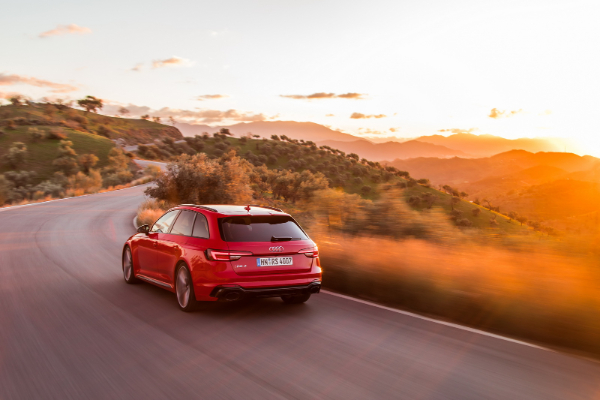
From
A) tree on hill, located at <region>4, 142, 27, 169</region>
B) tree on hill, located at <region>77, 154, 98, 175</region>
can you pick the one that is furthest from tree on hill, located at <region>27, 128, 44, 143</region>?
tree on hill, located at <region>77, 154, 98, 175</region>

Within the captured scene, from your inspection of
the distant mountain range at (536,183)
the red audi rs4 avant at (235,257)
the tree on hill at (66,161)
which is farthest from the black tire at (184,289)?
the tree on hill at (66,161)

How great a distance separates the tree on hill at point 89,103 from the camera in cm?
15425

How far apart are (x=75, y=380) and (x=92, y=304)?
3030 millimetres

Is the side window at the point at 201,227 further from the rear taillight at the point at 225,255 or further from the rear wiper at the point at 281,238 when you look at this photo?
the rear wiper at the point at 281,238

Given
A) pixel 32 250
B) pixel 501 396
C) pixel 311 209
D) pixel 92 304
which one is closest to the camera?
pixel 501 396

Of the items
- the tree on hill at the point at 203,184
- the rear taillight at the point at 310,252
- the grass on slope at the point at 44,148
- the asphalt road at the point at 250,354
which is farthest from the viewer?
the grass on slope at the point at 44,148

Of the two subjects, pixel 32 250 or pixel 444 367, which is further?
pixel 32 250

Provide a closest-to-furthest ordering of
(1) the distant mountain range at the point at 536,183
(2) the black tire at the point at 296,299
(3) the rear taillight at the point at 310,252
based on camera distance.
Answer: (3) the rear taillight at the point at 310,252 < (2) the black tire at the point at 296,299 < (1) the distant mountain range at the point at 536,183

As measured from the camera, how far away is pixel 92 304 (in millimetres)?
6992

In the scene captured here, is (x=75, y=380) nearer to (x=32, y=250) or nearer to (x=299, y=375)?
(x=299, y=375)

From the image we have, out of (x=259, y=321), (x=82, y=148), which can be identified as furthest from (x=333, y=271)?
(x=82, y=148)

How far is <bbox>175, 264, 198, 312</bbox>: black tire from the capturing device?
6480mm

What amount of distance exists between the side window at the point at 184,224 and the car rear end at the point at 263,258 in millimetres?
706

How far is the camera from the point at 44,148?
248 ft
